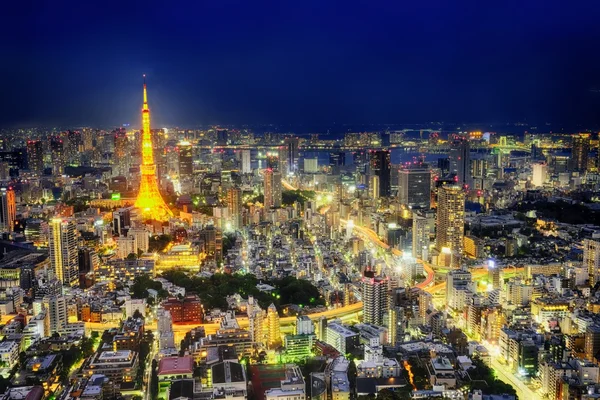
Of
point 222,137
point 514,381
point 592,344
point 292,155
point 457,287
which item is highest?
point 222,137

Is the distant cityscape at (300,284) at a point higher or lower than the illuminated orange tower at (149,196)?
lower

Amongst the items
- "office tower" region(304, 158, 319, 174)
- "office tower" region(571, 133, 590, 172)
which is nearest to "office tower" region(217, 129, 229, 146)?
"office tower" region(304, 158, 319, 174)

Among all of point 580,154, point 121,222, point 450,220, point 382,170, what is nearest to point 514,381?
point 450,220

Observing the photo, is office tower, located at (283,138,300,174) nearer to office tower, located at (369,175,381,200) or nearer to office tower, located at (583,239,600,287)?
office tower, located at (369,175,381,200)

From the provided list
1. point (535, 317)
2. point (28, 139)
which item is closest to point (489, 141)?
point (28, 139)

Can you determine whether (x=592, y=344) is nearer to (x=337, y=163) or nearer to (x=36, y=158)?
(x=36, y=158)

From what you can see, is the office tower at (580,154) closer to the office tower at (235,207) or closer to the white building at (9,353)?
the office tower at (235,207)

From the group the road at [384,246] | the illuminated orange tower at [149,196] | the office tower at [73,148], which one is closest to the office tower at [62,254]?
the illuminated orange tower at [149,196]
